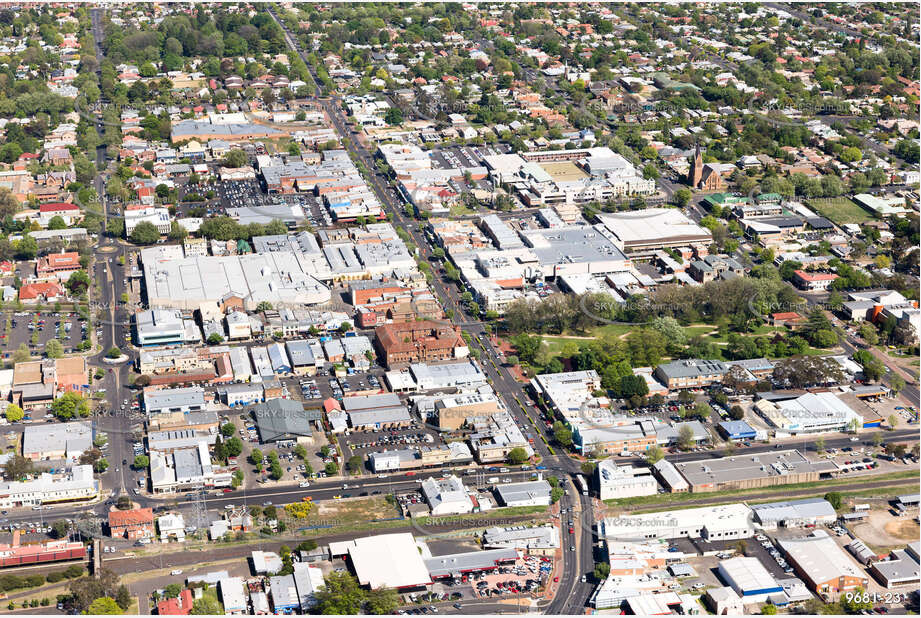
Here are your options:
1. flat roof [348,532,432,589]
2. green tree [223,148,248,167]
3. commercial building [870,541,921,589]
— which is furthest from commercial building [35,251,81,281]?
commercial building [870,541,921,589]

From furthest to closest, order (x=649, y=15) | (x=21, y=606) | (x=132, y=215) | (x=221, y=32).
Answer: (x=649, y=15) → (x=221, y=32) → (x=132, y=215) → (x=21, y=606)

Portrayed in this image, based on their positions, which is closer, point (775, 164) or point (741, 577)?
point (741, 577)

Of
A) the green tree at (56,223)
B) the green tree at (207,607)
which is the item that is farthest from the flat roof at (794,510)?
the green tree at (56,223)

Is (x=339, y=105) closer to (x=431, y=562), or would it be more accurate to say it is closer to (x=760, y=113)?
(x=760, y=113)

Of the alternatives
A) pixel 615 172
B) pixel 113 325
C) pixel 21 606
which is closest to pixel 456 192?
pixel 615 172

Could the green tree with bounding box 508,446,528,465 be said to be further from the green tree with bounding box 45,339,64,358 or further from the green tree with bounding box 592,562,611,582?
the green tree with bounding box 45,339,64,358

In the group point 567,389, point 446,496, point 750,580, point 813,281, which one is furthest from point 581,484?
point 813,281

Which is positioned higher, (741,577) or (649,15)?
(741,577)
